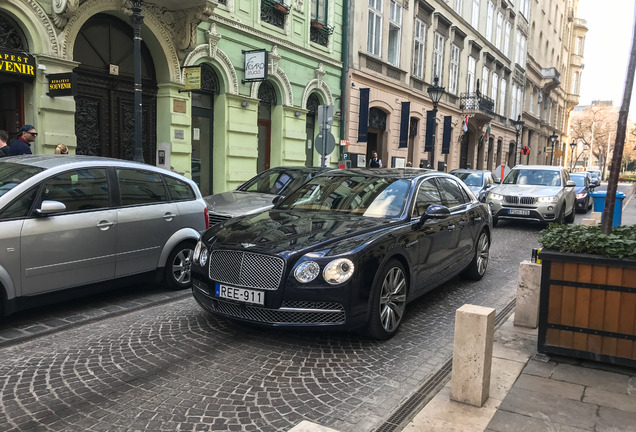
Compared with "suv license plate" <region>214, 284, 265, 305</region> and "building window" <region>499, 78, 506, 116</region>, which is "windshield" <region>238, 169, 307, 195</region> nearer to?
"suv license plate" <region>214, 284, 265, 305</region>

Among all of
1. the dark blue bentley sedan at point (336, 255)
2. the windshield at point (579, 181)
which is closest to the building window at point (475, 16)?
the windshield at point (579, 181)

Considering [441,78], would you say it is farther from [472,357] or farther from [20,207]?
[472,357]

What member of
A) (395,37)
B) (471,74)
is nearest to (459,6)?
(471,74)

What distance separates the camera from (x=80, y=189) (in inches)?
217

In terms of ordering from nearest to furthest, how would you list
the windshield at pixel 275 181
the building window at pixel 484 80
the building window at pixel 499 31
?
the windshield at pixel 275 181 → the building window at pixel 484 80 → the building window at pixel 499 31

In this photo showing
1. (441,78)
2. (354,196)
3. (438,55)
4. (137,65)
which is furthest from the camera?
(441,78)

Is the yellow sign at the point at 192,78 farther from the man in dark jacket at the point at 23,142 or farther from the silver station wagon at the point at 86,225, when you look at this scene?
the silver station wagon at the point at 86,225

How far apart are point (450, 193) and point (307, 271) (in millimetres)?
3167

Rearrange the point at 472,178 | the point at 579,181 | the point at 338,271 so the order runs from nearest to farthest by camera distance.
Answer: the point at 338,271 < the point at 472,178 < the point at 579,181

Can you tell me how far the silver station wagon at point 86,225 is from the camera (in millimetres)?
4865

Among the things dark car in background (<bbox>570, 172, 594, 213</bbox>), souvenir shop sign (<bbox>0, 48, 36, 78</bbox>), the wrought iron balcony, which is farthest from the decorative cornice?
the wrought iron balcony

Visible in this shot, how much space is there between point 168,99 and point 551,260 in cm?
1078

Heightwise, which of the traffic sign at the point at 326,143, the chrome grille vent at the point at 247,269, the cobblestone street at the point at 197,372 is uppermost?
the traffic sign at the point at 326,143

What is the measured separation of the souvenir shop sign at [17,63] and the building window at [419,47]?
1865cm
